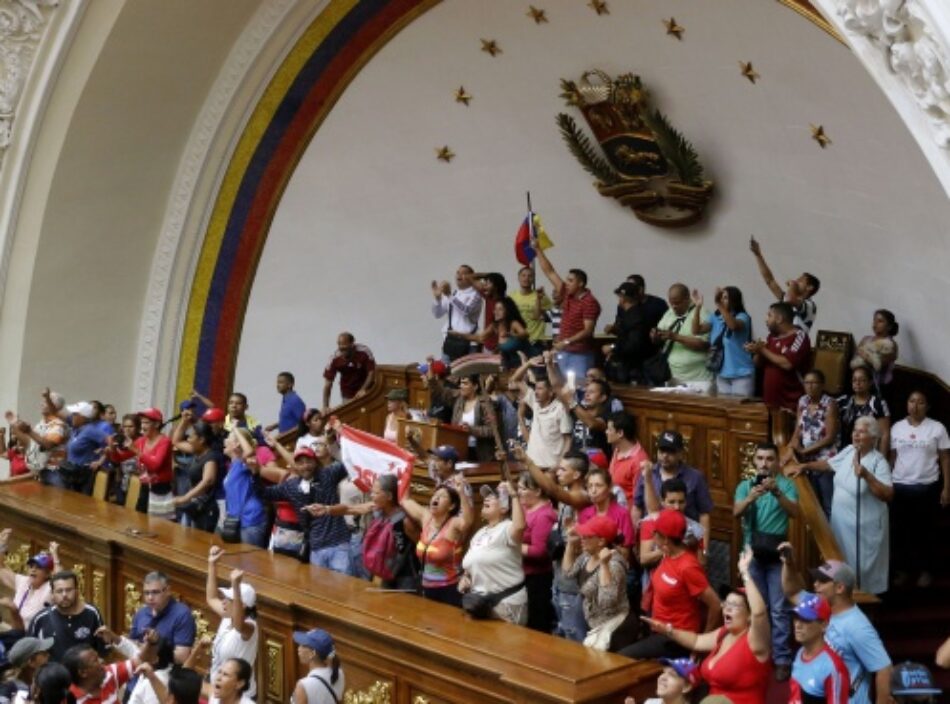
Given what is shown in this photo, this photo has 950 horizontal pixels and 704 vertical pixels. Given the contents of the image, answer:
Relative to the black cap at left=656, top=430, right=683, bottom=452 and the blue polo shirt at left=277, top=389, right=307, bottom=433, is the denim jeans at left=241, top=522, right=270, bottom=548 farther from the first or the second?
the blue polo shirt at left=277, top=389, right=307, bottom=433

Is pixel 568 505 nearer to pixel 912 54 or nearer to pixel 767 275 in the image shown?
pixel 912 54

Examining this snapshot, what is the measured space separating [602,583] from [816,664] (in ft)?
4.65

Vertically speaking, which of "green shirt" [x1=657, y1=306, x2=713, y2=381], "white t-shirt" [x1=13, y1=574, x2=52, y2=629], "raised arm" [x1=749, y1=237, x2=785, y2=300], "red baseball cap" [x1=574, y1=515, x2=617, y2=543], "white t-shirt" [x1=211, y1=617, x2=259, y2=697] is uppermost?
"raised arm" [x1=749, y1=237, x2=785, y2=300]

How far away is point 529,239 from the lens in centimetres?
1379

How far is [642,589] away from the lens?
870cm

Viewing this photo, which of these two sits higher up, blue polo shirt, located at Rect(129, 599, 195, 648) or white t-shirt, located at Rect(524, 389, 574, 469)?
white t-shirt, located at Rect(524, 389, 574, 469)

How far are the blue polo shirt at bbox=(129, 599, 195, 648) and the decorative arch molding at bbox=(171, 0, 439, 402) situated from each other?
24.6 feet

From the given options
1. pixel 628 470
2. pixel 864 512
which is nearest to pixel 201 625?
pixel 628 470

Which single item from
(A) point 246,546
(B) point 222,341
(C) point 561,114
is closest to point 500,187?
(C) point 561,114

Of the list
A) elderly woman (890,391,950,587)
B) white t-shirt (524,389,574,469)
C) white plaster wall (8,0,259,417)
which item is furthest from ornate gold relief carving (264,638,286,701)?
white plaster wall (8,0,259,417)

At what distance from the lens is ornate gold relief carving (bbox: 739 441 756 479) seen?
36.3 ft

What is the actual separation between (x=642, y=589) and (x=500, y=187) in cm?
692

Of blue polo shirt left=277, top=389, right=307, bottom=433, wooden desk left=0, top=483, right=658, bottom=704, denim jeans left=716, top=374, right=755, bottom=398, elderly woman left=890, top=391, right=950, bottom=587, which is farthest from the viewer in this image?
blue polo shirt left=277, top=389, right=307, bottom=433

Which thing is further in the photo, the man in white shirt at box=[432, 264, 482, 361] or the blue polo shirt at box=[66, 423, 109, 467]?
the man in white shirt at box=[432, 264, 482, 361]
